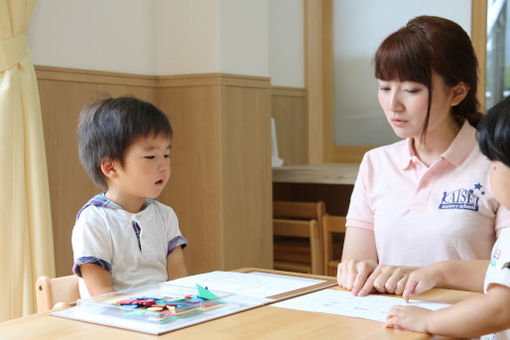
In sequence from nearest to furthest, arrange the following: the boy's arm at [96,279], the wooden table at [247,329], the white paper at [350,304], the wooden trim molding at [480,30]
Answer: the wooden table at [247,329]
the white paper at [350,304]
the boy's arm at [96,279]
the wooden trim molding at [480,30]

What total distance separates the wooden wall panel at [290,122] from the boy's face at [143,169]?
2377 mm

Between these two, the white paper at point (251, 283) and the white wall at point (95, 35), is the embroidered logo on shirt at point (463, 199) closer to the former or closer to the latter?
the white paper at point (251, 283)

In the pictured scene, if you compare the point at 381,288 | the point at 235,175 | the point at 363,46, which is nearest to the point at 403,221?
the point at 381,288

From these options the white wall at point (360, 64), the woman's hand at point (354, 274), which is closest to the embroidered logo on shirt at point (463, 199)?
the woman's hand at point (354, 274)

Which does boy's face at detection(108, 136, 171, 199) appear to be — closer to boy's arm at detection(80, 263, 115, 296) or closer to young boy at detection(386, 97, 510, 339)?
boy's arm at detection(80, 263, 115, 296)

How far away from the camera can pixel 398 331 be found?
3.82 ft

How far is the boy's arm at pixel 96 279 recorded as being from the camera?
1669 millimetres

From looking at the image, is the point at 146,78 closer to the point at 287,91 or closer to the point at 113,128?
the point at 287,91

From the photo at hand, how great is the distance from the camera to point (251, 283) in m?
1.57

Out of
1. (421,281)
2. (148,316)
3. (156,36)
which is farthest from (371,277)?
(156,36)

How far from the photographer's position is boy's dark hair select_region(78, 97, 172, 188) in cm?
188

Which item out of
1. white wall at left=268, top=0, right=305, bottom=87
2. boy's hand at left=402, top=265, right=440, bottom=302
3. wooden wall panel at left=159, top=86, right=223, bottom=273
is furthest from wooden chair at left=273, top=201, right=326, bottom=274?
boy's hand at left=402, top=265, right=440, bottom=302

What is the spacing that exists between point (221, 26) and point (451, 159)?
1.94 metres

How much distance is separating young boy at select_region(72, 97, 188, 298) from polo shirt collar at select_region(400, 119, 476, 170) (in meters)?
0.65
